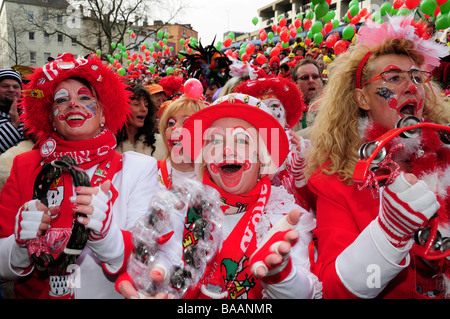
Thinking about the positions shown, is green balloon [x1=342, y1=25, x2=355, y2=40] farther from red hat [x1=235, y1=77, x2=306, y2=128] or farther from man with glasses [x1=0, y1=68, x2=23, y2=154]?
man with glasses [x1=0, y1=68, x2=23, y2=154]

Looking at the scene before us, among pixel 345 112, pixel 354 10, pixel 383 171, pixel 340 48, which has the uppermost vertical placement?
pixel 354 10

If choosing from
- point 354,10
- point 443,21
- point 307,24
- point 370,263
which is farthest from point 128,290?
point 307,24

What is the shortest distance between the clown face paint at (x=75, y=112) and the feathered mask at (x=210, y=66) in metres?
2.75

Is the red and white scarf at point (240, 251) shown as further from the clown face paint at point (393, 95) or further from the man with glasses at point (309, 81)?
the man with glasses at point (309, 81)

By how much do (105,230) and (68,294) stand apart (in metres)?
0.47

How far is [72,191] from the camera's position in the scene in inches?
75.0

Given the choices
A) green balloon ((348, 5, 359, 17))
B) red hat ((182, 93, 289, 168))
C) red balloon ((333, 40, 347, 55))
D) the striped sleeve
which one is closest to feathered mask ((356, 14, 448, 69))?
red hat ((182, 93, 289, 168))

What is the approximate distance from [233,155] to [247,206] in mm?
281

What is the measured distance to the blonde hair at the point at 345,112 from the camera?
188 centimetres

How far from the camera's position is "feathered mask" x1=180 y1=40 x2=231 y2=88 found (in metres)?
4.81

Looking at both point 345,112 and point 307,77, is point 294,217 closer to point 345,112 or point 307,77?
point 345,112

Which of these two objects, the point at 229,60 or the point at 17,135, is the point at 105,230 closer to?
the point at 17,135

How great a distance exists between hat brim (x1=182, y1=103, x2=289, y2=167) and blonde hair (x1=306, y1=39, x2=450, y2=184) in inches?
8.6
